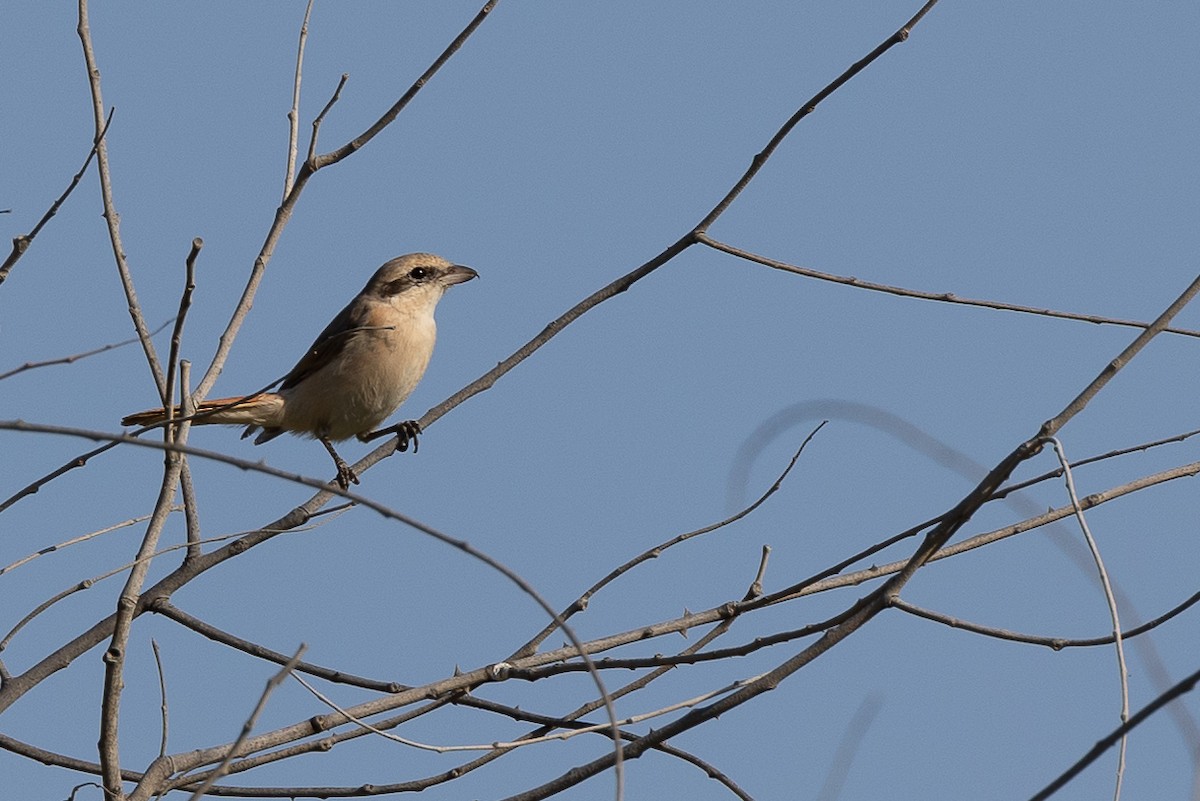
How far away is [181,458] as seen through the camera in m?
3.39

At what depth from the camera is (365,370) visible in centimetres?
641

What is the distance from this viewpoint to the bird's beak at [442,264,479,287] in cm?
698

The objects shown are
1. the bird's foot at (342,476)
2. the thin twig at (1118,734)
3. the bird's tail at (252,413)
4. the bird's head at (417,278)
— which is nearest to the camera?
the thin twig at (1118,734)

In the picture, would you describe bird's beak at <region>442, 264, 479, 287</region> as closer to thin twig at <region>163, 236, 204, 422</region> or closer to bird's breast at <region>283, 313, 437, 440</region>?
bird's breast at <region>283, 313, 437, 440</region>

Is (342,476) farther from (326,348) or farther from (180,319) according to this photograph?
(180,319)

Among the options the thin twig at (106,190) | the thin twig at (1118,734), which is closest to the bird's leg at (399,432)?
the thin twig at (106,190)

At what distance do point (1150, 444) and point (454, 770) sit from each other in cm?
169

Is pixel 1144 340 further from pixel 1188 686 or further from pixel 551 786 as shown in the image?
pixel 551 786

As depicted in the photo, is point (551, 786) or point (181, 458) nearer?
point (551, 786)

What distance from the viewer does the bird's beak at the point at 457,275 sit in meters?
6.98

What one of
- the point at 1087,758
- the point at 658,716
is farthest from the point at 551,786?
the point at 1087,758

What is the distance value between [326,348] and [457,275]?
0.76m

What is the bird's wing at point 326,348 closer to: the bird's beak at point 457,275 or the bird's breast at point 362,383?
the bird's breast at point 362,383

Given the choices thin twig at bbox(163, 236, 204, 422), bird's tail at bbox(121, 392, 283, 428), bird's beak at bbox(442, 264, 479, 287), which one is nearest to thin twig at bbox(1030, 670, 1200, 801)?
thin twig at bbox(163, 236, 204, 422)
